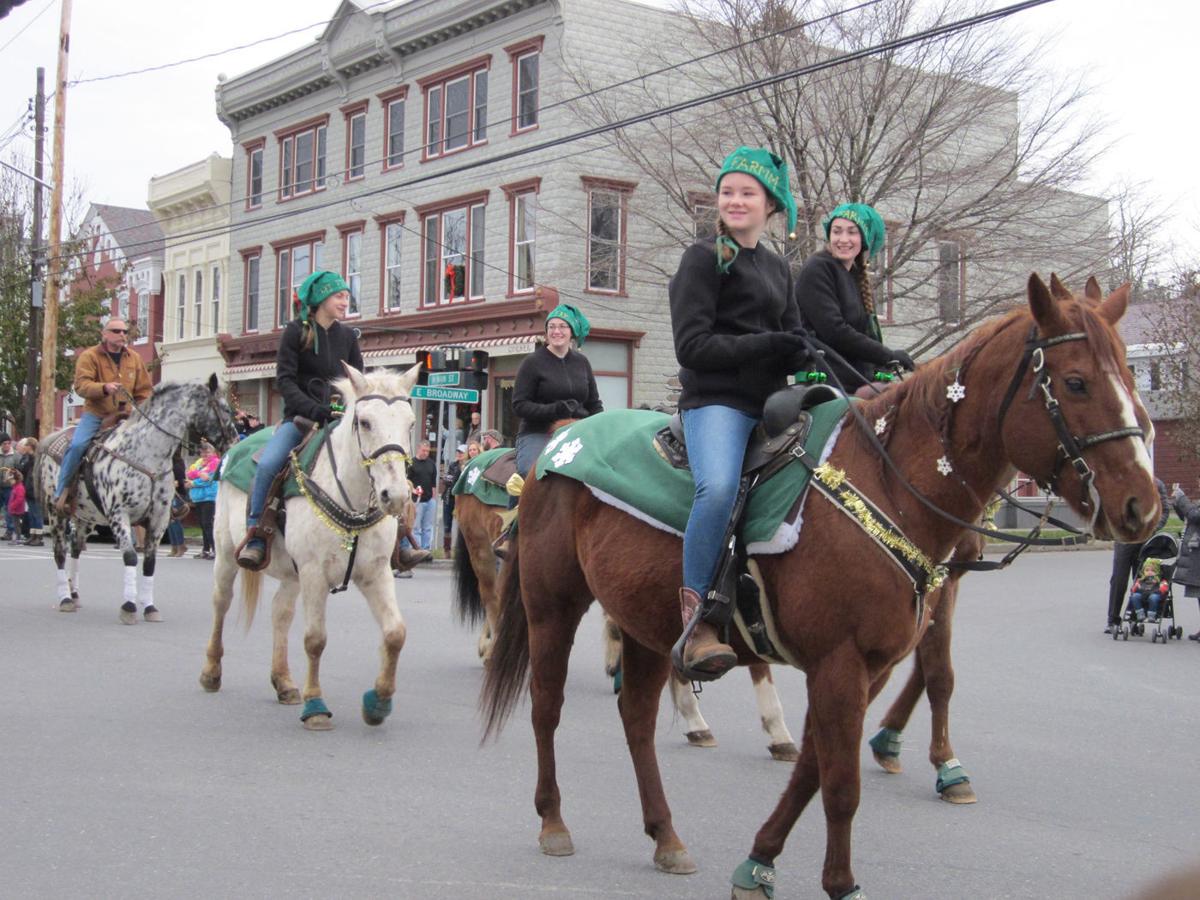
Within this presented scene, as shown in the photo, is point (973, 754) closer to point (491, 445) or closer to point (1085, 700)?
point (1085, 700)

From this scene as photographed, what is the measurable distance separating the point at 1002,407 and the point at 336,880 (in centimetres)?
308

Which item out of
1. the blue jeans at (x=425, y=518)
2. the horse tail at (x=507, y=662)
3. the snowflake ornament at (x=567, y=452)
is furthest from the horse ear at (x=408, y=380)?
the blue jeans at (x=425, y=518)

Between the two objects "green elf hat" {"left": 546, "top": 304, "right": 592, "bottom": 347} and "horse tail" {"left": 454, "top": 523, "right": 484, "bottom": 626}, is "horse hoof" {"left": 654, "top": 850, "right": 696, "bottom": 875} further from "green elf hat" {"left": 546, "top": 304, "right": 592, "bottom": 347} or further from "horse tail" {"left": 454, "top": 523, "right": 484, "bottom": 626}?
"horse tail" {"left": 454, "top": 523, "right": 484, "bottom": 626}

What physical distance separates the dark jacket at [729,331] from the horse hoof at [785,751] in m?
3.00

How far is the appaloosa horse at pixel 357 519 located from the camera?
7.94 m

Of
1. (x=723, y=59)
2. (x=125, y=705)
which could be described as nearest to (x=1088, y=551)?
(x=723, y=59)

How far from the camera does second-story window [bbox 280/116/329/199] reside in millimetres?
40344

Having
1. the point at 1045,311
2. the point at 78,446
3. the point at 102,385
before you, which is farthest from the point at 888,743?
the point at 78,446

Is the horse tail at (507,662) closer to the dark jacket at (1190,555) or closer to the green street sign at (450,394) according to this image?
the dark jacket at (1190,555)

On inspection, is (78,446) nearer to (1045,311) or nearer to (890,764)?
(890,764)

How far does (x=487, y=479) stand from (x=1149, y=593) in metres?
7.89

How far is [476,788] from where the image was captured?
675 centimetres

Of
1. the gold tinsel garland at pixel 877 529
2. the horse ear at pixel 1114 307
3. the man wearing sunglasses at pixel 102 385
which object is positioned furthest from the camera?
the man wearing sunglasses at pixel 102 385

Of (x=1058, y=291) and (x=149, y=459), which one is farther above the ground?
(x=1058, y=291)
